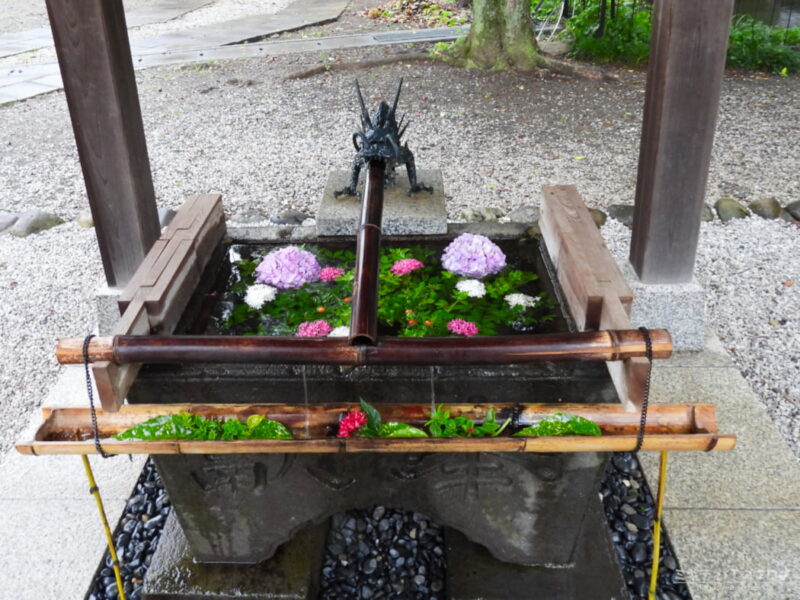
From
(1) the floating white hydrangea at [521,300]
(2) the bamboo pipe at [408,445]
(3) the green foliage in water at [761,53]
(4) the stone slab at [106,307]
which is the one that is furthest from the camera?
(3) the green foliage in water at [761,53]

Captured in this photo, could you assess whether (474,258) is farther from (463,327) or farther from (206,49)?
(206,49)

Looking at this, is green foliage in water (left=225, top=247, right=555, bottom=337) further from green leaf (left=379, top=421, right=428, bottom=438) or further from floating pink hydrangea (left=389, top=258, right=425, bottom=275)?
green leaf (left=379, top=421, right=428, bottom=438)

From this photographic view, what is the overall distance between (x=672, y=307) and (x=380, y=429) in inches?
86.4

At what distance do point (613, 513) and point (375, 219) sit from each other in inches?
56.0

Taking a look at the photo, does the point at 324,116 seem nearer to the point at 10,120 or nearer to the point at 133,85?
the point at 10,120

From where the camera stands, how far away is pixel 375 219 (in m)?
2.41

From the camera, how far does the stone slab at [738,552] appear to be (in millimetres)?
2334

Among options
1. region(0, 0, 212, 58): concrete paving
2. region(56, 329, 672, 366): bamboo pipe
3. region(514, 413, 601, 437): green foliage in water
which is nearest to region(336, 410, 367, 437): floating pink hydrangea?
region(56, 329, 672, 366): bamboo pipe

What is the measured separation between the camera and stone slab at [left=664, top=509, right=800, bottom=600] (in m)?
2.33

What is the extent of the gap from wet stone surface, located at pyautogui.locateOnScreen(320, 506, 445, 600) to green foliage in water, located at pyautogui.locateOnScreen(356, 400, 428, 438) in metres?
0.83

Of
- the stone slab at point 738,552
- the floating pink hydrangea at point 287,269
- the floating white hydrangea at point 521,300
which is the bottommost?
the stone slab at point 738,552

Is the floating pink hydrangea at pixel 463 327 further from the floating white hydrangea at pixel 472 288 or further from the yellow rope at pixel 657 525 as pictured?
the yellow rope at pixel 657 525

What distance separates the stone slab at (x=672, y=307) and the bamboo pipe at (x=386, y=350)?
1.70 meters

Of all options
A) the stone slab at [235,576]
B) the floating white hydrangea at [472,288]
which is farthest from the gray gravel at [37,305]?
the floating white hydrangea at [472,288]
